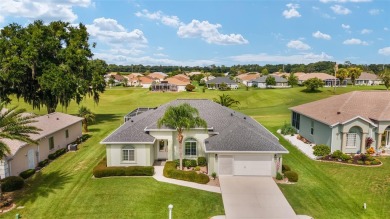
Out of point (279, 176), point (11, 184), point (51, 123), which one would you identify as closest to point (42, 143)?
point (51, 123)

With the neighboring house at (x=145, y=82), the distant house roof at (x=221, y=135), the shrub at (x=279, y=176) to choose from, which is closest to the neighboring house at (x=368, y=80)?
the neighboring house at (x=145, y=82)

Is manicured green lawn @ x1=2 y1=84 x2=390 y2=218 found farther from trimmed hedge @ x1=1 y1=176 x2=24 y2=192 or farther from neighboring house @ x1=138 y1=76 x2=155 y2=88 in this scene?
neighboring house @ x1=138 y1=76 x2=155 y2=88

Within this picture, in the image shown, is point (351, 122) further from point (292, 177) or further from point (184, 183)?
point (184, 183)

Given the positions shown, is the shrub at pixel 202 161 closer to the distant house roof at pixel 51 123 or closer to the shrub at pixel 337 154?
the shrub at pixel 337 154

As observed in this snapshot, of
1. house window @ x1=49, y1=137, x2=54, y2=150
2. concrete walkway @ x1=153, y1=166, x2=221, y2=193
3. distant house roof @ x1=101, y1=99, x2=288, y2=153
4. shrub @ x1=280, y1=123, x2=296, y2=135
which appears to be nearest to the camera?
concrete walkway @ x1=153, y1=166, x2=221, y2=193

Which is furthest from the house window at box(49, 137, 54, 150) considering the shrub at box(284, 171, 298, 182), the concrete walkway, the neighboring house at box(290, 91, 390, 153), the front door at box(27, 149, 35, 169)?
the neighboring house at box(290, 91, 390, 153)

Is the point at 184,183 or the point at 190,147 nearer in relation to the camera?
the point at 184,183

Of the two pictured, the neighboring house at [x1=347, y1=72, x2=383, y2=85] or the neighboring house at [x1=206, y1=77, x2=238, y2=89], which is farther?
the neighboring house at [x1=347, y1=72, x2=383, y2=85]

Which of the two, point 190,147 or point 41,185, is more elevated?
point 190,147
